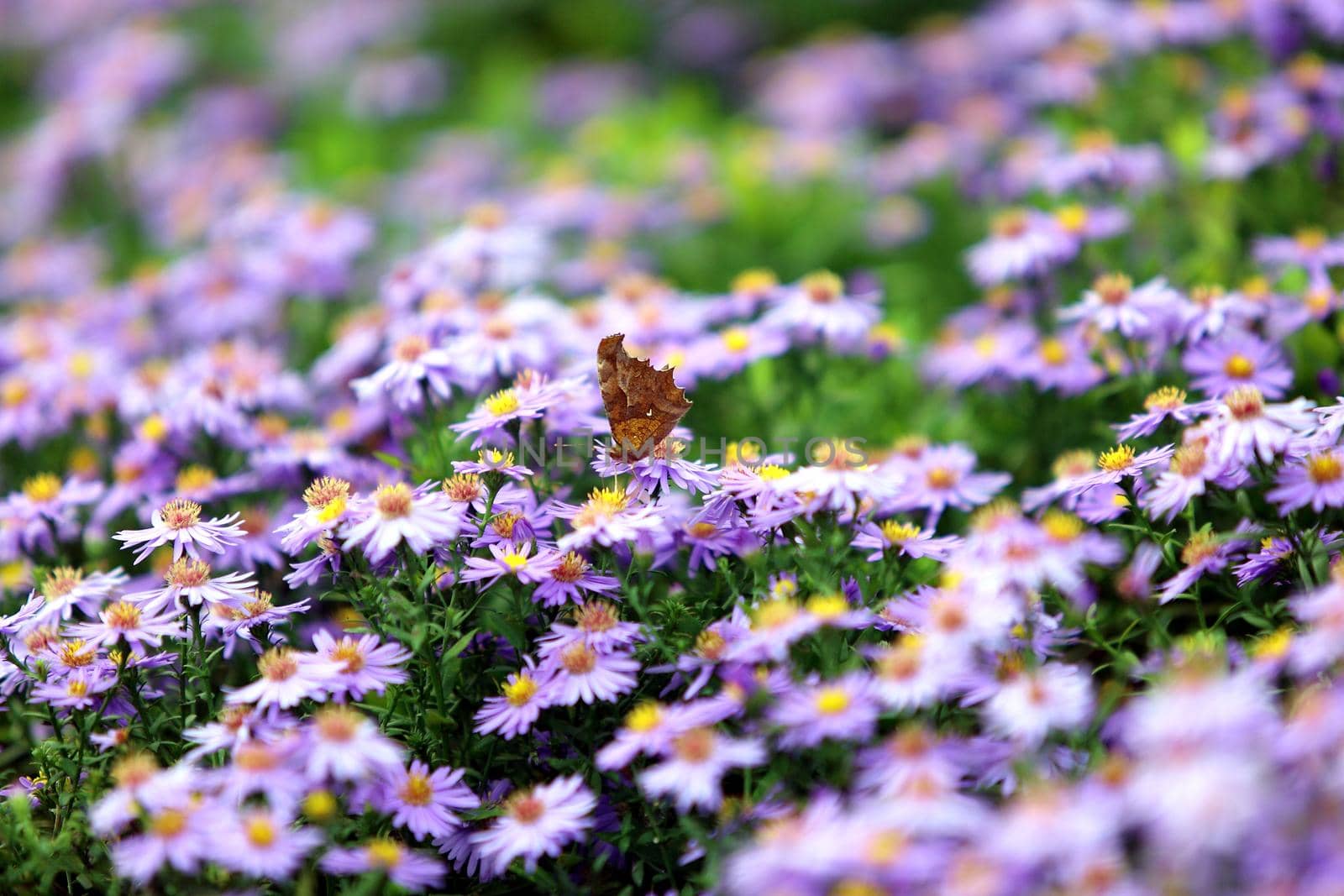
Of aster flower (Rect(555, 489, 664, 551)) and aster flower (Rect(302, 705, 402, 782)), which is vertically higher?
aster flower (Rect(555, 489, 664, 551))

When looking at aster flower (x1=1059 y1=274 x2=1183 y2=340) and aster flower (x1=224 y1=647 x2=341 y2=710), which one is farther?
aster flower (x1=1059 y1=274 x2=1183 y2=340)

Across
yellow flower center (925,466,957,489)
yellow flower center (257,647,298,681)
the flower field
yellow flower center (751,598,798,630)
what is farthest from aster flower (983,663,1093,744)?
yellow flower center (257,647,298,681)

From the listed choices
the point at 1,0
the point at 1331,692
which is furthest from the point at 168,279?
the point at 1,0

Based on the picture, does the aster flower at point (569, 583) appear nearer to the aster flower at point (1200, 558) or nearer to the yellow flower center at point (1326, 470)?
the aster flower at point (1200, 558)

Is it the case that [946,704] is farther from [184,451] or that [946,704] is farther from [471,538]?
[184,451]

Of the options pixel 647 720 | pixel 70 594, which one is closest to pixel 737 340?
pixel 647 720

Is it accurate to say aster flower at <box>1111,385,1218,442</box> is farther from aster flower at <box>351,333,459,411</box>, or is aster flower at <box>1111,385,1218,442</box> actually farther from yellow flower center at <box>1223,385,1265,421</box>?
aster flower at <box>351,333,459,411</box>
